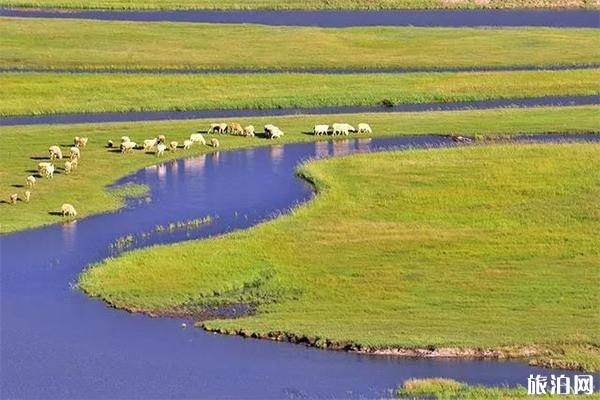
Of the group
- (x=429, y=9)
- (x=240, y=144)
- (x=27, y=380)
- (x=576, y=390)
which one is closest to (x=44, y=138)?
(x=240, y=144)

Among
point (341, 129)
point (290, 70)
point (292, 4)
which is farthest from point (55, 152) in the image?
point (292, 4)

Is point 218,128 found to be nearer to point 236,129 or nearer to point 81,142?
point 236,129

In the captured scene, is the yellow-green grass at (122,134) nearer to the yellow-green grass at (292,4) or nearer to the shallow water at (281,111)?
the shallow water at (281,111)

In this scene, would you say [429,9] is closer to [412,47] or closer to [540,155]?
[412,47]

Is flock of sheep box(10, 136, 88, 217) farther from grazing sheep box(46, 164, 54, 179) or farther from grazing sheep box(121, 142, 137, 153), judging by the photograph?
grazing sheep box(121, 142, 137, 153)

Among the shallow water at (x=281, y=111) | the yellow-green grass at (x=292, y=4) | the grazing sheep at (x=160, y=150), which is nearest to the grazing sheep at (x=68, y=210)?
the grazing sheep at (x=160, y=150)
